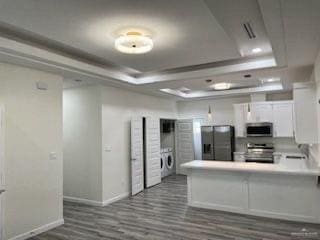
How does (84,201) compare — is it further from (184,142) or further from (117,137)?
(184,142)

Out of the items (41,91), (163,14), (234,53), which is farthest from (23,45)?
(234,53)

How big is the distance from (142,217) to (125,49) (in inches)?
124

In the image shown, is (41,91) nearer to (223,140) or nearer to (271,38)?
(271,38)

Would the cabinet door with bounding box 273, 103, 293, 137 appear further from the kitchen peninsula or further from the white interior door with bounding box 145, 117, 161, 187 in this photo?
the white interior door with bounding box 145, 117, 161, 187

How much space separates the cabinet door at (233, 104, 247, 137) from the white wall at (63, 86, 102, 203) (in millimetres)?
4376

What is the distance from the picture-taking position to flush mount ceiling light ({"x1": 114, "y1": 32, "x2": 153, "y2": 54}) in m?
3.03

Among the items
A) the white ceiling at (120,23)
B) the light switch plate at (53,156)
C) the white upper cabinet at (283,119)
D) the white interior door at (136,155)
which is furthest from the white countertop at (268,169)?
the white upper cabinet at (283,119)

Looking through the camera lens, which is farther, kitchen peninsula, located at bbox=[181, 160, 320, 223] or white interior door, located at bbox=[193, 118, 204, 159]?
white interior door, located at bbox=[193, 118, 204, 159]

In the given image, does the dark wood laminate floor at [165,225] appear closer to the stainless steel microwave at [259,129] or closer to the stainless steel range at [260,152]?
the stainless steel range at [260,152]

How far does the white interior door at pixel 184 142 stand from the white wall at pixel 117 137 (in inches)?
96.4

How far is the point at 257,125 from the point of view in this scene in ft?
24.0

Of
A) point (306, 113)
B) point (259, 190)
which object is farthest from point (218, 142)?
point (306, 113)

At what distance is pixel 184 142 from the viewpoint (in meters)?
8.90

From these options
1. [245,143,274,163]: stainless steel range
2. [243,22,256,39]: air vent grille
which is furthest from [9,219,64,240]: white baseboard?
[245,143,274,163]: stainless steel range
